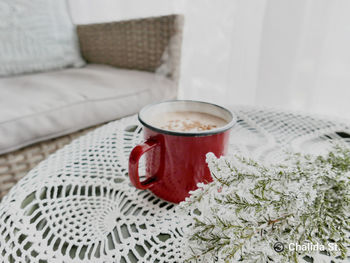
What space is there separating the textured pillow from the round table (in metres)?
0.79

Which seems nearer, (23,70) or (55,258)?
(55,258)

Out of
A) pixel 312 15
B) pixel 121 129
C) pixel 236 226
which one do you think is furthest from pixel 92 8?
pixel 236 226

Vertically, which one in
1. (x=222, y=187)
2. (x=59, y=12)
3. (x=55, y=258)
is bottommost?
(x=55, y=258)

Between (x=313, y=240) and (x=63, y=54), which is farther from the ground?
(x=63, y=54)

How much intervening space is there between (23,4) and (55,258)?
3.78ft

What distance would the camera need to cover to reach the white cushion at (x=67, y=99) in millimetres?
745

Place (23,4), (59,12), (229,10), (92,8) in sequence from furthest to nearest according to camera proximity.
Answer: (92,8)
(229,10)
(59,12)
(23,4)

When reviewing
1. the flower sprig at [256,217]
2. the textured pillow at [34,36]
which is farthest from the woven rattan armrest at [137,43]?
the flower sprig at [256,217]

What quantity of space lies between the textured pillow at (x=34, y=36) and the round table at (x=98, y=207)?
0.79 metres

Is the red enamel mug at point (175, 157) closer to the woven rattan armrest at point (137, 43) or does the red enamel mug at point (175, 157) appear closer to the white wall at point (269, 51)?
the woven rattan armrest at point (137, 43)

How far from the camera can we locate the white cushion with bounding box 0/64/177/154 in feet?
2.44

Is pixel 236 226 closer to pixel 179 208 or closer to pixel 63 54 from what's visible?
pixel 179 208

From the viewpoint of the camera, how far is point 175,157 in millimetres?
351

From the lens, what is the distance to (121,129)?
569 mm
